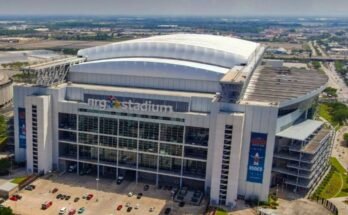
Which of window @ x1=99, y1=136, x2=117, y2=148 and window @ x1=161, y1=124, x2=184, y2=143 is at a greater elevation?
window @ x1=161, y1=124, x2=184, y2=143

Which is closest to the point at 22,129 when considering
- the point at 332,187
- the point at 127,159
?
the point at 127,159

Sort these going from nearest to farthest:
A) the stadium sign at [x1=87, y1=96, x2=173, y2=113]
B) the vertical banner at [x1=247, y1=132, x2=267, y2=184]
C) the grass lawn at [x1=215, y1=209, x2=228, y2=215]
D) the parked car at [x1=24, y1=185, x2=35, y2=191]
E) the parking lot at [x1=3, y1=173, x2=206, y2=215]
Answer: the grass lawn at [x1=215, y1=209, x2=228, y2=215] → the parking lot at [x1=3, y1=173, x2=206, y2=215] → the vertical banner at [x1=247, y1=132, x2=267, y2=184] → the parked car at [x1=24, y1=185, x2=35, y2=191] → the stadium sign at [x1=87, y1=96, x2=173, y2=113]

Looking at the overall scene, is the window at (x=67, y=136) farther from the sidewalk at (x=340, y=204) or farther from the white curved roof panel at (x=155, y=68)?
the sidewalk at (x=340, y=204)

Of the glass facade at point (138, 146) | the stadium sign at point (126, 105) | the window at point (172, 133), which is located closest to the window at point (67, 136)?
the glass facade at point (138, 146)

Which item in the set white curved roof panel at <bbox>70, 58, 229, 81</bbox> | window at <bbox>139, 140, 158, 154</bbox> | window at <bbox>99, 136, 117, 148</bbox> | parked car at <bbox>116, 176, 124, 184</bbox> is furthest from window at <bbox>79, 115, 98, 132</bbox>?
white curved roof panel at <bbox>70, 58, 229, 81</bbox>

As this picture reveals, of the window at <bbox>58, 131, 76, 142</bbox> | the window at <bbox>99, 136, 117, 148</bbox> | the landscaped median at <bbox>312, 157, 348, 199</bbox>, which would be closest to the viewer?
the landscaped median at <bbox>312, 157, 348, 199</bbox>

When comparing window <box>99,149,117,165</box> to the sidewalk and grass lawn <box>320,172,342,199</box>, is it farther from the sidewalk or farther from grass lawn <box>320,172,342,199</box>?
the sidewalk

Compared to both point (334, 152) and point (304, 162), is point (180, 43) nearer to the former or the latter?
point (304, 162)
